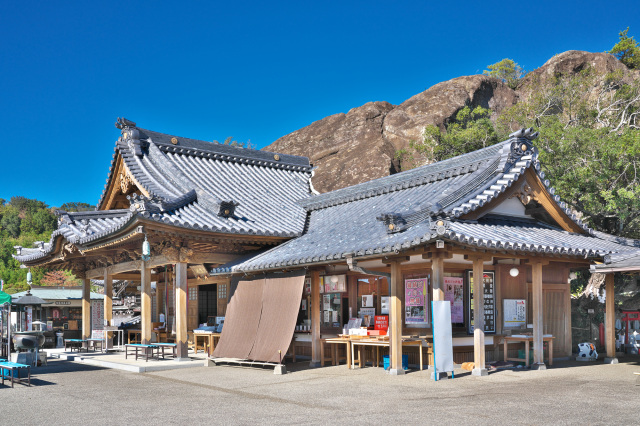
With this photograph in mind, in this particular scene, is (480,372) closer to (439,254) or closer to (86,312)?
(439,254)

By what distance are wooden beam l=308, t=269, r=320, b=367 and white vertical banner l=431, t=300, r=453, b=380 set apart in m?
4.09

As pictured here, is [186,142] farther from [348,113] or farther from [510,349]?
[348,113]

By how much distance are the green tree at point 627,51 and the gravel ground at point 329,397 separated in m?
37.5

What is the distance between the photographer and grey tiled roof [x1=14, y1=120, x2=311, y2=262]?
16.3 m

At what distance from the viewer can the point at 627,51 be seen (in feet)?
149

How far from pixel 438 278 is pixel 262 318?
508cm

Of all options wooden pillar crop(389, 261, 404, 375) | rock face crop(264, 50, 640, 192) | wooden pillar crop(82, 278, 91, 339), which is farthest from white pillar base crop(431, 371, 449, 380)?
rock face crop(264, 50, 640, 192)

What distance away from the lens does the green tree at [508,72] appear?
161 feet

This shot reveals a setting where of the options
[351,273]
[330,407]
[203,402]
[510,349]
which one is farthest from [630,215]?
[203,402]

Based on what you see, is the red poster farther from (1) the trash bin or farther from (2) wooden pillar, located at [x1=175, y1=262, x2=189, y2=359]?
(2) wooden pillar, located at [x1=175, y1=262, x2=189, y2=359]

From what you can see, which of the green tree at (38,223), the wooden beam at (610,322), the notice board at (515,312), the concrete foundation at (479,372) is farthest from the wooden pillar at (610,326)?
the green tree at (38,223)

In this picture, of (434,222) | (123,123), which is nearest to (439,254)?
(434,222)

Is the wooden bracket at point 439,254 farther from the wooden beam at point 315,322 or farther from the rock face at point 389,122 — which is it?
the rock face at point 389,122

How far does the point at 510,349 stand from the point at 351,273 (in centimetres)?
446
